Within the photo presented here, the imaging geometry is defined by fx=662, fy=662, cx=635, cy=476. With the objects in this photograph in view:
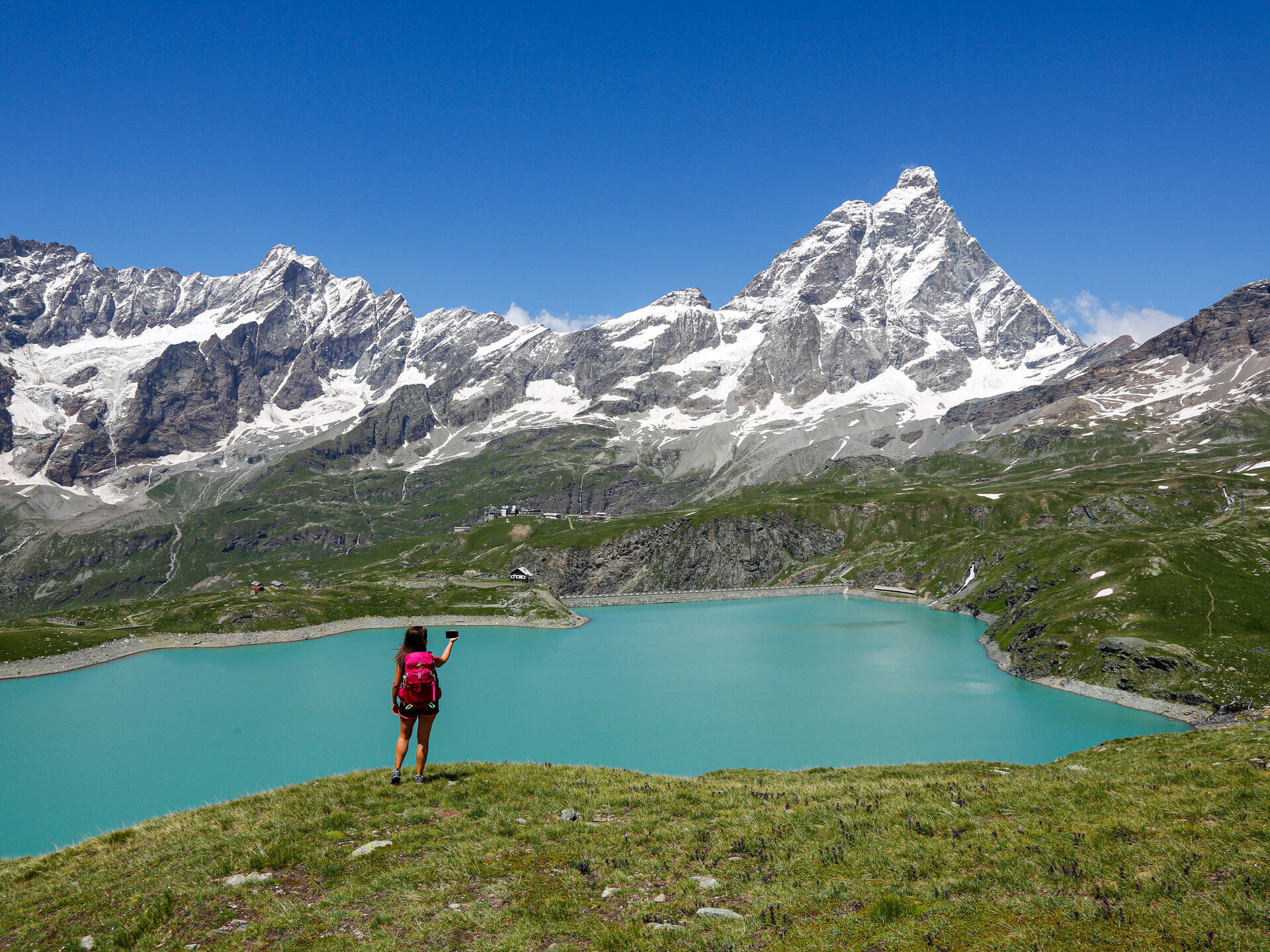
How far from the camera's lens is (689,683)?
294 ft

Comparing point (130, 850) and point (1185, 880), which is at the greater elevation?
point (1185, 880)

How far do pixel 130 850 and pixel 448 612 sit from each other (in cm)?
14715

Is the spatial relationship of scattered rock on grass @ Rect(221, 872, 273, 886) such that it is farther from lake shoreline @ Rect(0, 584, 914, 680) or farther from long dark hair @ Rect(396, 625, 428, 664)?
lake shoreline @ Rect(0, 584, 914, 680)

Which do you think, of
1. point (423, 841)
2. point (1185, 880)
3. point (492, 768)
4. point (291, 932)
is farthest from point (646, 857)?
point (1185, 880)

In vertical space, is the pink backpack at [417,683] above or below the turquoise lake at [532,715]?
above

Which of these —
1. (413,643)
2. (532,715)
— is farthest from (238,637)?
(413,643)

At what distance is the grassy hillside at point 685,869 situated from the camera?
33.7 feet

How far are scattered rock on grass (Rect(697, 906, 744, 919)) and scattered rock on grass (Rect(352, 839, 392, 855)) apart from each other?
23.8 feet

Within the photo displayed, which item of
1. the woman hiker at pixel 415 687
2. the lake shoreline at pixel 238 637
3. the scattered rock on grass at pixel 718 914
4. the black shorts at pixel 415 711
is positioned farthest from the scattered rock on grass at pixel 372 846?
the lake shoreline at pixel 238 637

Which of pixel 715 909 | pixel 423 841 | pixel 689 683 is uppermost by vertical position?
pixel 715 909

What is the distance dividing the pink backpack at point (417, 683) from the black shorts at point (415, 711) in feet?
0.17

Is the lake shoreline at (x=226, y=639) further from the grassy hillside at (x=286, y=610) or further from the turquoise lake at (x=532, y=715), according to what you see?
the turquoise lake at (x=532, y=715)

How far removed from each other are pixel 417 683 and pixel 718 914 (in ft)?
31.0

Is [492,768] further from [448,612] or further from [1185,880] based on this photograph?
[448,612]
